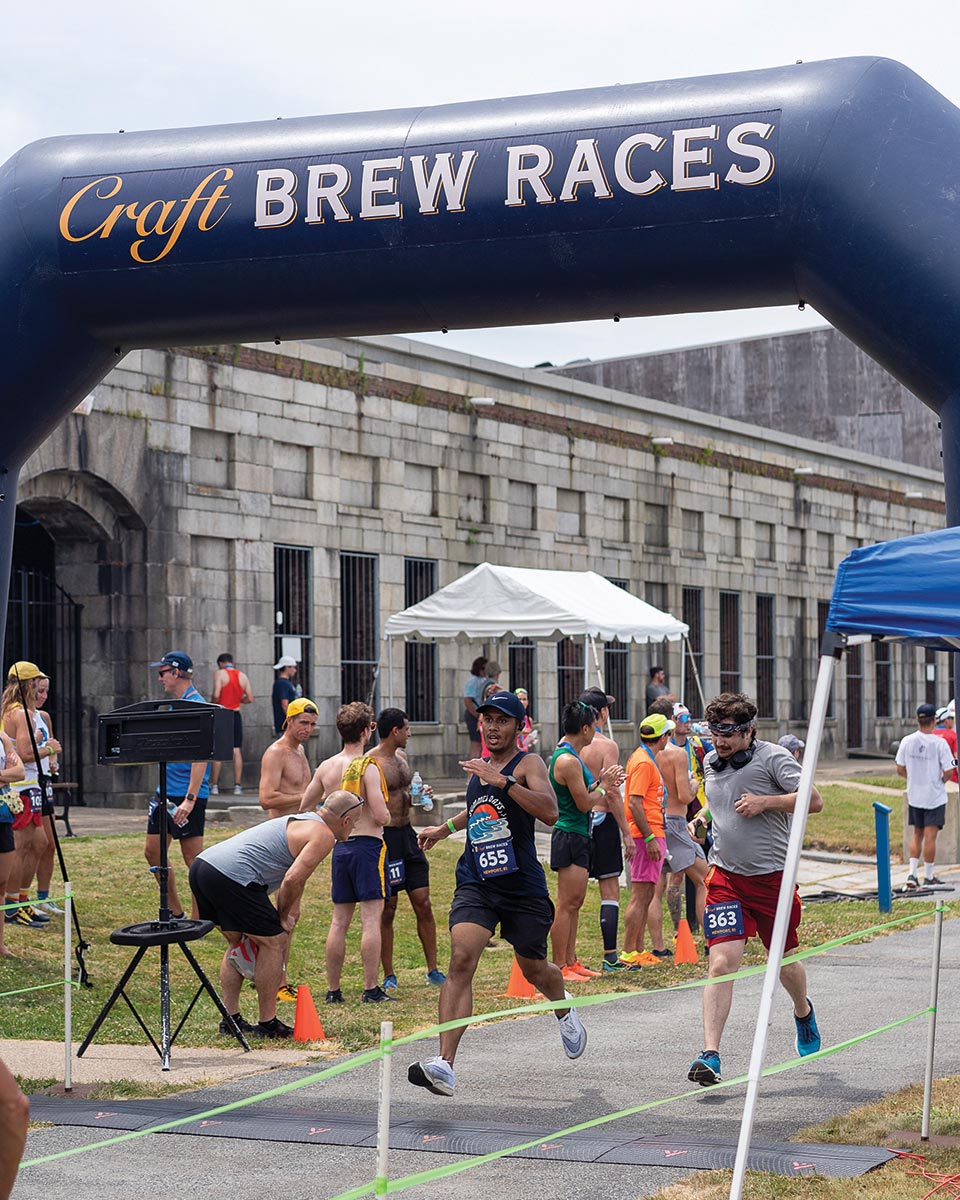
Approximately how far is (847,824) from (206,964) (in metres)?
13.4

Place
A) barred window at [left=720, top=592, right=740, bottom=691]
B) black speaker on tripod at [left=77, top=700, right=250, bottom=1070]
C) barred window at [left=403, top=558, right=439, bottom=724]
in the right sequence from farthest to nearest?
1. barred window at [left=720, top=592, right=740, bottom=691]
2. barred window at [left=403, top=558, right=439, bottom=724]
3. black speaker on tripod at [left=77, top=700, right=250, bottom=1070]

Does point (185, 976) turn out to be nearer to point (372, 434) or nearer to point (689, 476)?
point (372, 434)

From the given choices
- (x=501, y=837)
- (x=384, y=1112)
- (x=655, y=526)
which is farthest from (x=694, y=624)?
(x=384, y=1112)

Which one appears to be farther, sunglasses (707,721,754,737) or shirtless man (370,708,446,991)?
shirtless man (370,708,446,991)

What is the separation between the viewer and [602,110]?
7.86 m

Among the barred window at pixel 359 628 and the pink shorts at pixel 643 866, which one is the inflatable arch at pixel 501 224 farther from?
the barred window at pixel 359 628

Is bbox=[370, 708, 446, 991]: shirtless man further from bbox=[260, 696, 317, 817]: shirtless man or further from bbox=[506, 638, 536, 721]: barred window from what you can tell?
bbox=[506, 638, 536, 721]: barred window

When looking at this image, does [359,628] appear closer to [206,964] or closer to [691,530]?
[691,530]

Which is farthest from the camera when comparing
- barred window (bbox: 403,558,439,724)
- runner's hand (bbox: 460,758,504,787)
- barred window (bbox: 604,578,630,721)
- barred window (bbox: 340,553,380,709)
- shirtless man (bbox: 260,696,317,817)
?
barred window (bbox: 604,578,630,721)

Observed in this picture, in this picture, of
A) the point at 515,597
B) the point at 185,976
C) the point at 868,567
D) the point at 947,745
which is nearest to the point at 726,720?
the point at 868,567

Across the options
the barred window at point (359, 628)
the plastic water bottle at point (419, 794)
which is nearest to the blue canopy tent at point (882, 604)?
the plastic water bottle at point (419, 794)

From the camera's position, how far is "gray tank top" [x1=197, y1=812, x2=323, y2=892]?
9.03 metres

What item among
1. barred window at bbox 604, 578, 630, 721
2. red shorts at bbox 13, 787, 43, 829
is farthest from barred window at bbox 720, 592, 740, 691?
red shorts at bbox 13, 787, 43, 829

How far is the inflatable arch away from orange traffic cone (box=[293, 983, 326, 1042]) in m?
2.84
